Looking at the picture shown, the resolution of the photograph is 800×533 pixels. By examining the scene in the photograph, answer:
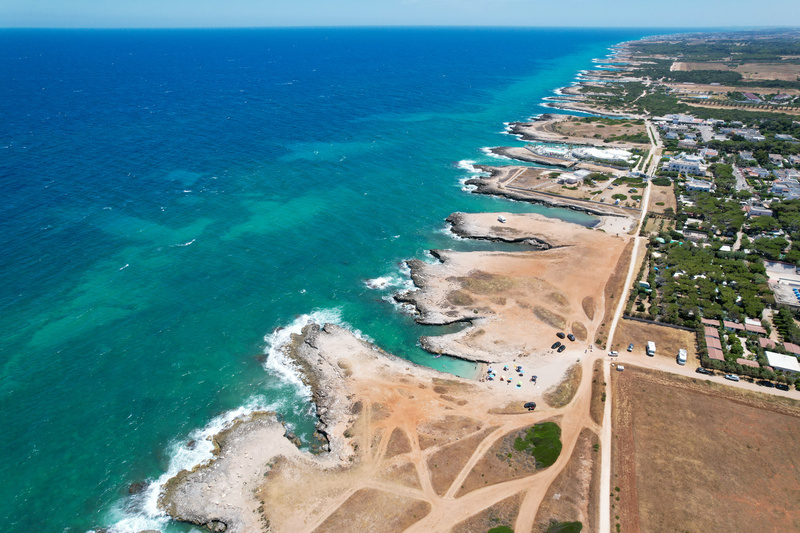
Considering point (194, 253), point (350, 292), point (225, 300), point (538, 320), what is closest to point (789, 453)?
point (538, 320)

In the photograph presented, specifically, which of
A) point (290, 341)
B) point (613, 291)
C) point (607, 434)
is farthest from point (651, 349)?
point (290, 341)

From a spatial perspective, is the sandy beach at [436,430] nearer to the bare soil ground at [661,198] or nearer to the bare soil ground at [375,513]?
the bare soil ground at [375,513]

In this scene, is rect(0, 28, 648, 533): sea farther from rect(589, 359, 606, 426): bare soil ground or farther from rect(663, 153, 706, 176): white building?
rect(663, 153, 706, 176): white building

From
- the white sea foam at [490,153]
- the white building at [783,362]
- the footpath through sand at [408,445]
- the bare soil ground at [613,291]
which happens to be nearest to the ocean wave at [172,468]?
the footpath through sand at [408,445]

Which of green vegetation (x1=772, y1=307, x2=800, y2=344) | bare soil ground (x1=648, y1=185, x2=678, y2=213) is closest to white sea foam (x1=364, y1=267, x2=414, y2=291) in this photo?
green vegetation (x1=772, y1=307, x2=800, y2=344)

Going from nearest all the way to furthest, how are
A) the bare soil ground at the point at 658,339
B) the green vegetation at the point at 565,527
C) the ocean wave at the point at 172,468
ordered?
the green vegetation at the point at 565,527, the ocean wave at the point at 172,468, the bare soil ground at the point at 658,339

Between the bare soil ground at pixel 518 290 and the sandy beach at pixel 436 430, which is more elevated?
the bare soil ground at pixel 518 290
